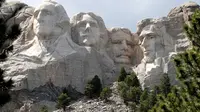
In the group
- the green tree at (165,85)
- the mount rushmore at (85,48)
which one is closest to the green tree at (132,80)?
the mount rushmore at (85,48)

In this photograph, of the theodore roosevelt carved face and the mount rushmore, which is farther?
the theodore roosevelt carved face

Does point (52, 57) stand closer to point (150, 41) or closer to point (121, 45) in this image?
point (121, 45)

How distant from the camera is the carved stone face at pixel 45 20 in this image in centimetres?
3841

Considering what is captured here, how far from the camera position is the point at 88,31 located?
40031mm

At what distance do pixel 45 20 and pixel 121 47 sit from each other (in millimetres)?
6908

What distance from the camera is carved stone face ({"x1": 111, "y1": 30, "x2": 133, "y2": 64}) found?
41.9m

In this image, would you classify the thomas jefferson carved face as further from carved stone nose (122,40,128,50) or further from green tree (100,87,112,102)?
green tree (100,87,112,102)

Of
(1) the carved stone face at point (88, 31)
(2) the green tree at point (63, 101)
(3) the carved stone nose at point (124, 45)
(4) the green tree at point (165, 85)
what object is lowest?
(2) the green tree at point (63, 101)

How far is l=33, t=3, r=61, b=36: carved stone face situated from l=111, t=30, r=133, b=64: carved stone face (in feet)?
17.1

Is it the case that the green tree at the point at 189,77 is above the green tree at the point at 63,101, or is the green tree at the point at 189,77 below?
above

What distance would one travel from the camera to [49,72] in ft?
121

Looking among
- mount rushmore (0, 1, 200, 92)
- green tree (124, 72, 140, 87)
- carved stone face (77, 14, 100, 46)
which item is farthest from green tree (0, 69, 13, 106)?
carved stone face (77, 14, 100, 46)

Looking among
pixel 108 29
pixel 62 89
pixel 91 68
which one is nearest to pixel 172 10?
pixel 108 29

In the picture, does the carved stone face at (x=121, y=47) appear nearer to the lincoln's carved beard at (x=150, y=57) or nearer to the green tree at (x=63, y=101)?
the lincoln's carved beard at (x=150, y=57)
